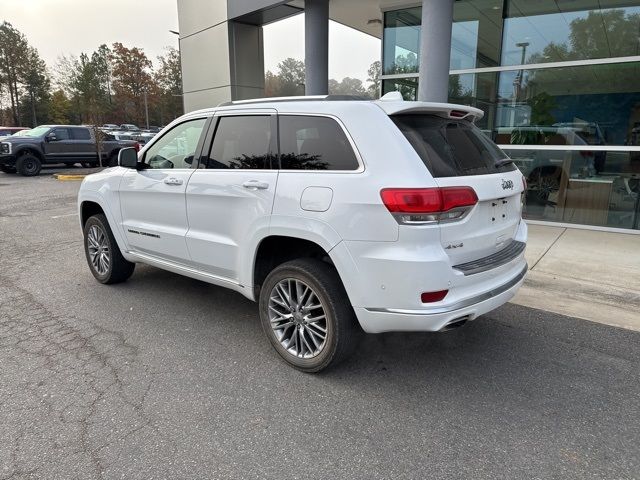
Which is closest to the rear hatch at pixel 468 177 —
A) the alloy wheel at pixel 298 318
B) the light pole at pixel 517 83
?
the alloy wheel at pixel 298 318

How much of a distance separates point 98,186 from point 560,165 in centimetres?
766

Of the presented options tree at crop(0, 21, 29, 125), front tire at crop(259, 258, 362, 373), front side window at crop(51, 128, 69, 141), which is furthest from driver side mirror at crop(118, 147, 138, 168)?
tree at crop(0, 21, 29, 125)

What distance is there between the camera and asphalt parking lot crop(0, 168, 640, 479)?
2426mm

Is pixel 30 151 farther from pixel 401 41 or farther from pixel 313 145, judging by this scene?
pixel 313 145

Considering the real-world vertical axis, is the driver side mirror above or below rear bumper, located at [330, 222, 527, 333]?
above

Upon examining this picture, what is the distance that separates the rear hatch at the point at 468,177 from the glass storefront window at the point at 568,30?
20.0 feet

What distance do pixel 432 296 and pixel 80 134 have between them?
1977 cm

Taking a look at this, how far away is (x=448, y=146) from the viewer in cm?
307

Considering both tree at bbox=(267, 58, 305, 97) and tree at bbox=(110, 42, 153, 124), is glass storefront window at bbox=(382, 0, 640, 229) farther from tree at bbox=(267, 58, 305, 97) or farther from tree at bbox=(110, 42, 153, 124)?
tree at bbox=(110, 42, 153, 124)

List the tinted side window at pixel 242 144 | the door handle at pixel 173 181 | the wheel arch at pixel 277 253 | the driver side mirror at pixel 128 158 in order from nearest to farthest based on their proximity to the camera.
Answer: the wheel arch at pixel 277 253 → the tinted side window at pixel 242 144 → the door handle at pixel 173 181 → the driver side mirror at pixel 128 158

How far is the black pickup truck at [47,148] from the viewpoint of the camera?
17375 millimetres

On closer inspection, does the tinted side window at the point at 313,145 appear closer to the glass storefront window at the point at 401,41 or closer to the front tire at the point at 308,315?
the front tire at the point at 308,315

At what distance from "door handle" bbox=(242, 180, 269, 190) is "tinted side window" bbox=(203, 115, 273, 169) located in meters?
0.14

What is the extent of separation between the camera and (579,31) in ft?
26.2
